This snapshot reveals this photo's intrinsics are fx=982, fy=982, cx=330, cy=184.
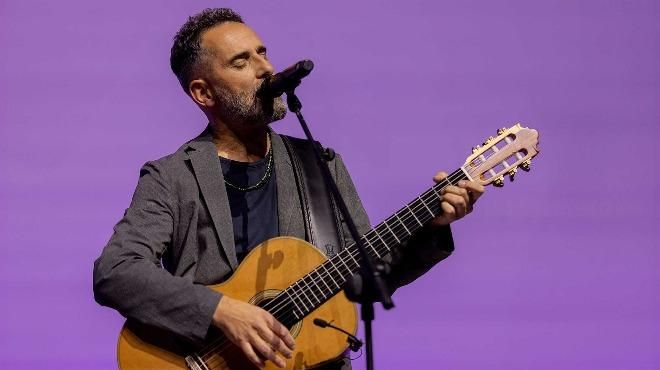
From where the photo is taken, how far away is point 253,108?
10.2 ft

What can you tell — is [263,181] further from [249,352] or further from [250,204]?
[249,352]

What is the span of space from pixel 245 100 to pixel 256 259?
Result: 1.84 ft

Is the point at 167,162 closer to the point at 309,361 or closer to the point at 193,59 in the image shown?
the point at 193,59

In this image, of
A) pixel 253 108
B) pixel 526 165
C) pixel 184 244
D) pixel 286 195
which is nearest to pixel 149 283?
pixel 184 244

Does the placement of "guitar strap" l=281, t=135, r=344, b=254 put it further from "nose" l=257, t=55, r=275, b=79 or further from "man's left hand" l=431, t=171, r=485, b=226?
"man's left hand" l=431, t=171, r=485, b=226

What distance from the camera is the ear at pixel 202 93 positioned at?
10.7 ft

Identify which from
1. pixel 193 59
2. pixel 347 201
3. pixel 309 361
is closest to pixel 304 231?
pixel 347 201

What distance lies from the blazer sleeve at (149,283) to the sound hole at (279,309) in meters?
0.13

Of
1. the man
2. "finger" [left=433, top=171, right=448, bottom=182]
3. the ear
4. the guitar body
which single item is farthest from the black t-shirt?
"finger" [left=433, top=171, right=448, bottom=182]

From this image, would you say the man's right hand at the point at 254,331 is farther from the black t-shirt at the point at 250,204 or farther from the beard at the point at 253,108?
the beard at the point at 253,108

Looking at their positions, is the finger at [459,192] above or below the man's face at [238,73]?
below

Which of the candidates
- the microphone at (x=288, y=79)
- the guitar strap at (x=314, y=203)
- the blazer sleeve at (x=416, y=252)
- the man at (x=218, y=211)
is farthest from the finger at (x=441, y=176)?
the microphone at (x=288, y=79)

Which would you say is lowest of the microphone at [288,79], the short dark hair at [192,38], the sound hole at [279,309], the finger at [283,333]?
the finger at [283,333]

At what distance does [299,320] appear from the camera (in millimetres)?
2824
